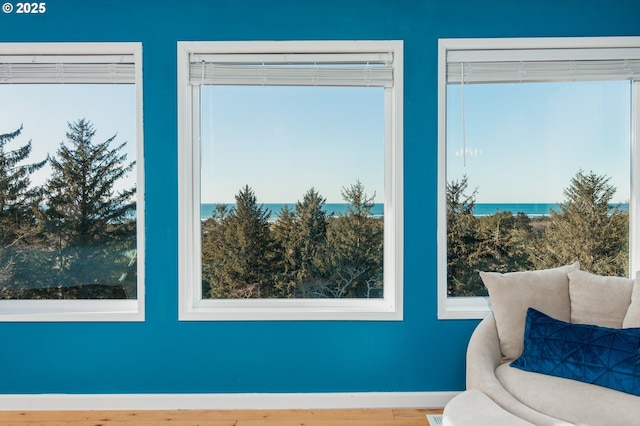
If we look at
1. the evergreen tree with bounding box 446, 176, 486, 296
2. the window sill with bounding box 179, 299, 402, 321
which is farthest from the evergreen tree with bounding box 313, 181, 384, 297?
the evergreen tree with bounding box 446, 176, 486, 296

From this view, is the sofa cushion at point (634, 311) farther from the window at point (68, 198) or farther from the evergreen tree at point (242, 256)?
the window at point (68, 198)

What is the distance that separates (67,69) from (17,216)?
3.10 ft

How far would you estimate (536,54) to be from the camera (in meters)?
2.57

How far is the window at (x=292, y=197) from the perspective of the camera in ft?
8.78

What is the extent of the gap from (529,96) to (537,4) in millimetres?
505

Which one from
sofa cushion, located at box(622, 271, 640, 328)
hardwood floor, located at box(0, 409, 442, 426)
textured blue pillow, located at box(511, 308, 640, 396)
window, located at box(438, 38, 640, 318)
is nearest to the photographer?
textured blue pillow, located at box(511, 308, 640, 396)

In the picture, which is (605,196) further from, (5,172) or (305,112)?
(5,172)

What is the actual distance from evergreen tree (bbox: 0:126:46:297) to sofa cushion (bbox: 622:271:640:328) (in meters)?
3.24

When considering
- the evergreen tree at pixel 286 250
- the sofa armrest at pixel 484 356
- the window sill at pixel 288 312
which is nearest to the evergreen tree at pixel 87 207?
the window sill at pixel 288 312

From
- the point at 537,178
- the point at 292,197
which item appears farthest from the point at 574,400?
the point at 292,197

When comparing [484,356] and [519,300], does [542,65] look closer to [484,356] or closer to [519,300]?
[519,300]

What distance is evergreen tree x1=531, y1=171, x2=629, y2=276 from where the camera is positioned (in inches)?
106

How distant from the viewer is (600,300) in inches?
85.7

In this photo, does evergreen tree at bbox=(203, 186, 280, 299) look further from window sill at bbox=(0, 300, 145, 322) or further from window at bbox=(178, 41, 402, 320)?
window sill at bbox=(0, 300, 145, 322)
